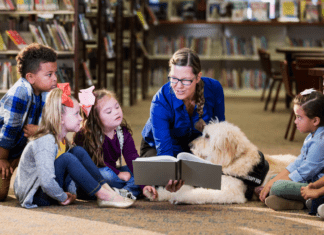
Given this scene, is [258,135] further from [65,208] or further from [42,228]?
[42,228]

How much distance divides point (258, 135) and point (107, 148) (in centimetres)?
239

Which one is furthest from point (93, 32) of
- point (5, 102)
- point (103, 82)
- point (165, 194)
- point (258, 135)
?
point (165, 194)

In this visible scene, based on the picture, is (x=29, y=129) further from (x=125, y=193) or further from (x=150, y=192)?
(x=150, y=192)

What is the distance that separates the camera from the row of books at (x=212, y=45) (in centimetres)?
830

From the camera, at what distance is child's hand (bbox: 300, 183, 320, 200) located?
1980mm

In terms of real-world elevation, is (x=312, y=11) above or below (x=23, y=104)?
above

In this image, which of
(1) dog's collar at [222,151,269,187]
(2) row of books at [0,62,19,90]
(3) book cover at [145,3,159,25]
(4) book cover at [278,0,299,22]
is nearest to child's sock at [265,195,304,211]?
(1) dog's collar at [222,151,269,187]

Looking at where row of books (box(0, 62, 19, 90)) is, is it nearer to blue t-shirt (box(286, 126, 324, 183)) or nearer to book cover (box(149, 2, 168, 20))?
blue t-shirt (box(286, 126, 324, 183))

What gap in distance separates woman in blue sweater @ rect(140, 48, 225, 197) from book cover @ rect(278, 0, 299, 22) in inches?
248

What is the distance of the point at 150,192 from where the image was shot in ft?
7.44

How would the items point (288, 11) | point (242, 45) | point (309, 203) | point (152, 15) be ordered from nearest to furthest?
point (309, 203) < point (152, 15) < point (288, 11) < point (242, 45)

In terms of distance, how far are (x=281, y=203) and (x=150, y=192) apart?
2.15ft

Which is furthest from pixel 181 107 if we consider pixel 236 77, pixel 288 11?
pixel 288 11

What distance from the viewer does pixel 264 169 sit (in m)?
2.29
